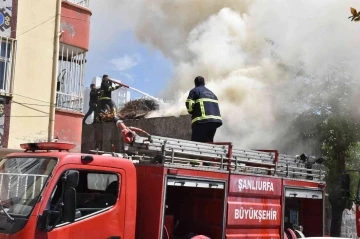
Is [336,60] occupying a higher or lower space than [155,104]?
higher

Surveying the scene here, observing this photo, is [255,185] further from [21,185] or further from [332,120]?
[332,120]

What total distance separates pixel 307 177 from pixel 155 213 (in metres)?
3.00

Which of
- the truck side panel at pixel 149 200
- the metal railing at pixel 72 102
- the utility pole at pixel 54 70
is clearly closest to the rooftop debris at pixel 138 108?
the metal railing at pixel 72 102

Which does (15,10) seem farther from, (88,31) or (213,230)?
(213,230)

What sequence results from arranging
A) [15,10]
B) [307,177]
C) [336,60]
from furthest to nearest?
[336,60] < [15,10] < [307,177]

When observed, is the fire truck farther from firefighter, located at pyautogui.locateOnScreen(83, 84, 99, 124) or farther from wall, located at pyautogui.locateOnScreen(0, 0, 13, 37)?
firefighter, located at pyautogui.locateOnScreen(83, 84, 99, 124)

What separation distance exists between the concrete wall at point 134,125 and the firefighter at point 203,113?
354 centimetres

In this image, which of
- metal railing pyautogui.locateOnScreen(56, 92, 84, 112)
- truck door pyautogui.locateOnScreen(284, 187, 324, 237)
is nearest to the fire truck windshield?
truck door pyautogui.locateOnScreen(284, 187, 324, 237)

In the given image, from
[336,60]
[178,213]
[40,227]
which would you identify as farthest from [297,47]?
[40,227]

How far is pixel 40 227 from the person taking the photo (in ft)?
13.6

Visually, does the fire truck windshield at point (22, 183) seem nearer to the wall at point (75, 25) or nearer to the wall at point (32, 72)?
the wall at point (32, 72)

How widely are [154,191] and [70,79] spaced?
8.42 m

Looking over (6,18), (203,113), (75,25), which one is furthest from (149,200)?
(75,25)

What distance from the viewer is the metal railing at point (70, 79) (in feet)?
41.6
